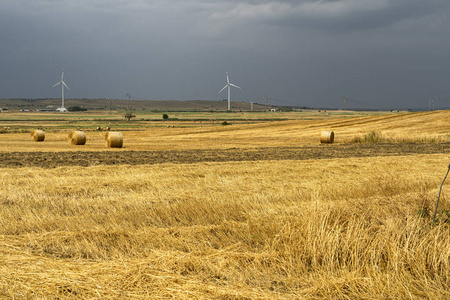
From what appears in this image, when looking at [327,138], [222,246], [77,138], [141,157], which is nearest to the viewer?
[222,246]

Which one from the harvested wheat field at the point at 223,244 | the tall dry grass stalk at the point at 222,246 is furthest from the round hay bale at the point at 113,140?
the tall dry grass stalk at the point at 222,246

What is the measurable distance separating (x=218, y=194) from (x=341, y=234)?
5.26 m

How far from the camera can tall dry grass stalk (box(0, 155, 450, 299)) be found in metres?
6.03

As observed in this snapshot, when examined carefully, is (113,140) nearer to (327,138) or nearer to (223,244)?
(327,138)

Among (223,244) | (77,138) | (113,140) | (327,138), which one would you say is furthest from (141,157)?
(327,138)

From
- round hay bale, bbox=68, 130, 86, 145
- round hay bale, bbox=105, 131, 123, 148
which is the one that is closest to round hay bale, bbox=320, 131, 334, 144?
round hay bale, bbox=105, 131, 123, 148

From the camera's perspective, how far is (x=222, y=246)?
26.1 ft

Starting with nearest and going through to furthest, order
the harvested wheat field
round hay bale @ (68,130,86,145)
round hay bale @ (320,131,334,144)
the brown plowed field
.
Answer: the harvested wheat field
the brown plowed field
round hay bale @ (68,130,86,145)
round hay bale @ (320,131,334,144)

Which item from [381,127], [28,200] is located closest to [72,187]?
[28,200]

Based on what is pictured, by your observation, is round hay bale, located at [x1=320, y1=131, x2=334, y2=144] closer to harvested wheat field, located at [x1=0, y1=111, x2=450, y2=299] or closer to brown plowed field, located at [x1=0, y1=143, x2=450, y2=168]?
brown plowed field, located at [x1=0, y1=143, x2=450, y2=168]

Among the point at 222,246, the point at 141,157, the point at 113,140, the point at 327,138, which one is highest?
the point at 222,246

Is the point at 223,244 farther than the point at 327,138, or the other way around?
the point at 327,138

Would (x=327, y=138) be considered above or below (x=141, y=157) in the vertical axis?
above

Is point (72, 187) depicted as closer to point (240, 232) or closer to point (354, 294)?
point (240, 232)
